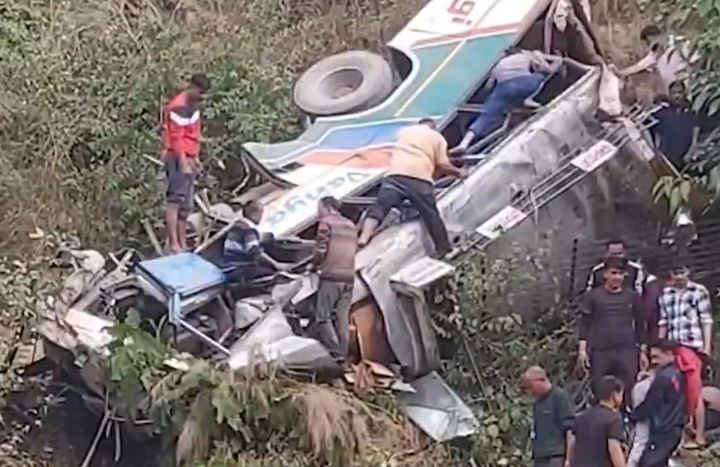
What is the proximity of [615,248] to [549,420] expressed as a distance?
164 cm

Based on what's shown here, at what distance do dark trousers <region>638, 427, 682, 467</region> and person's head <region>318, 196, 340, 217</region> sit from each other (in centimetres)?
251

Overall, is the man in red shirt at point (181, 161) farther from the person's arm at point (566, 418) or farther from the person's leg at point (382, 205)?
the person's arm at point (566, 418)

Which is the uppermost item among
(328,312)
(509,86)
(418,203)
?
(509,86)

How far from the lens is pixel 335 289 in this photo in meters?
9.31

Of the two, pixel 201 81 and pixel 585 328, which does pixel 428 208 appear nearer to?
pixel 585 328

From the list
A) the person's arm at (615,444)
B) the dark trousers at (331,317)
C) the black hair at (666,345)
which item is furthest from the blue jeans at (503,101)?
the person's arm at (615,444)

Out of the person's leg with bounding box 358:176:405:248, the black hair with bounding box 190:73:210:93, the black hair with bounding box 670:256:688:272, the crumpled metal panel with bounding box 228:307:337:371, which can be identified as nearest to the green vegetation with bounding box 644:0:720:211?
the black hair with bounding box 670:256:688:272

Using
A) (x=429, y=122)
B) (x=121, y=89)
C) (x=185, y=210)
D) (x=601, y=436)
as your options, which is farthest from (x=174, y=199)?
(x=601, y=436)

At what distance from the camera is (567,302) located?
10.4m

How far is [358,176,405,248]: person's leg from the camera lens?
32.8 feet

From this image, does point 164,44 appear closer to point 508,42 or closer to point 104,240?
point 104,240

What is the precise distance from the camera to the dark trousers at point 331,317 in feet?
30.6

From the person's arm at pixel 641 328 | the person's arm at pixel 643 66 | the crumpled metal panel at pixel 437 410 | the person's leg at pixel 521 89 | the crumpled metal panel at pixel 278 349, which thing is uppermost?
the person's arm at pixel 643 66

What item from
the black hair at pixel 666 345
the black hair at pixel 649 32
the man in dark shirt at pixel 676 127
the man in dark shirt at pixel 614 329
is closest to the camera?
the black hair at pixel 666 345
